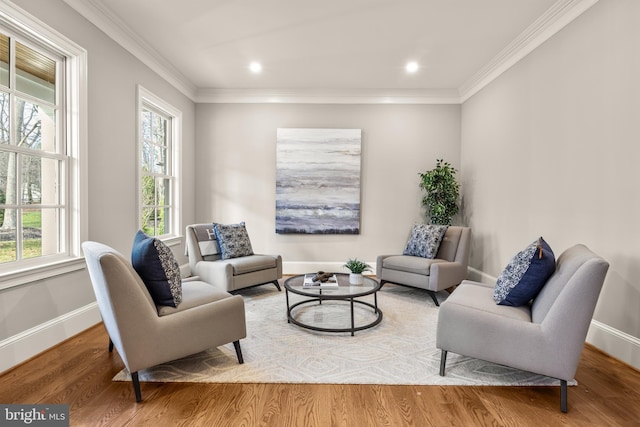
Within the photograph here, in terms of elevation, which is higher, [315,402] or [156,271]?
[156,271]

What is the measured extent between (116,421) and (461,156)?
16.8 ft

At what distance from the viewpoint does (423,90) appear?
5.02 metres

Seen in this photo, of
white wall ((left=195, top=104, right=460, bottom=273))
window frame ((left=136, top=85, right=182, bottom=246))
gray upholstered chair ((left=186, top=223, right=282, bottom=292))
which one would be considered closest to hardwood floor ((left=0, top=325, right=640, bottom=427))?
gray upholstered chair ((left=186, top=223, right=282, bottom=292))

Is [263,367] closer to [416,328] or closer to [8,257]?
[416,328]

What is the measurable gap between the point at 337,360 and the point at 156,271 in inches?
Answer: 54.3

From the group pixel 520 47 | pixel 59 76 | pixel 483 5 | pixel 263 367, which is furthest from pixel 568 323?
pixel 59 76

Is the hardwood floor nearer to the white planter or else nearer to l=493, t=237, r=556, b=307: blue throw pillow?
l=493, t=237, r=556, b=307: blue throw pillow

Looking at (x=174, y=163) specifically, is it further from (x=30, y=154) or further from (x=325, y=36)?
(x=325, y=36)

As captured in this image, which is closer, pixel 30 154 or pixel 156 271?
pixel 156 271

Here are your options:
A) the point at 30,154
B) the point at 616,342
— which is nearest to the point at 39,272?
the point at 30,154

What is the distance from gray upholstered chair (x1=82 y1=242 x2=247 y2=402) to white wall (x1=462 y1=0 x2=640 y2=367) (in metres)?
2.80

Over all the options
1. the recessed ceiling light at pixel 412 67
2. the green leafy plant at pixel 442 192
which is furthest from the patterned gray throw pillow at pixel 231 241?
the recessed ceiling light at pixel 412 67

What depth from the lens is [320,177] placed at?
5.11 meters

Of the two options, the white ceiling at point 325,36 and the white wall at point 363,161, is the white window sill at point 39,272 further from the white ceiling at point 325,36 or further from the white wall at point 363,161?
the white wall at point 363,161
